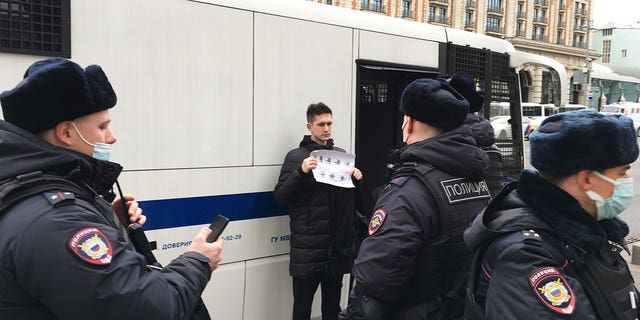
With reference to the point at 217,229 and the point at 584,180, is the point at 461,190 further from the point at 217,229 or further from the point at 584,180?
the point at 217,229

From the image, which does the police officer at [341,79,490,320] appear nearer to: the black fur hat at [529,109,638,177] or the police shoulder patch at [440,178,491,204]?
the police shoulder patch at [440,178,491,204]

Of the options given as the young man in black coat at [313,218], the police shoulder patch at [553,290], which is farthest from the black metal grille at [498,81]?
the police shoulder patch at [553,290]

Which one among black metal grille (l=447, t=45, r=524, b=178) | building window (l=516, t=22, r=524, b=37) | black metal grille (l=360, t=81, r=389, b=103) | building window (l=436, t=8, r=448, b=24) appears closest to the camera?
black metal grille (l=447, t=45, r=524, b=178)

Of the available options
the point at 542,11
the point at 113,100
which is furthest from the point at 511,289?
the point at 542,11

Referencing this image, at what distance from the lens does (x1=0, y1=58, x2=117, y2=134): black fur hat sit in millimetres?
1646

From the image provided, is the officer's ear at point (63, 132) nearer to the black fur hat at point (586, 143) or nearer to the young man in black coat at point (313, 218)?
the black fur hat at point (586, 143)

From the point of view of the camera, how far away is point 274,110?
141 inches

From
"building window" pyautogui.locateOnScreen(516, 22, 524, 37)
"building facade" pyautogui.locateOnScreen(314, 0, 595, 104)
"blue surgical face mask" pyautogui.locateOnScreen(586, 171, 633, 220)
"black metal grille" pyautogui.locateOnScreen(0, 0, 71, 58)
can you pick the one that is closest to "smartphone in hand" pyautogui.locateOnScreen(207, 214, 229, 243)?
"blue surgical face mask" pyautogui.locateOnScreen(586, 171, 633, 220)

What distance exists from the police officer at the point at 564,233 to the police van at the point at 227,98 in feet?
6.18

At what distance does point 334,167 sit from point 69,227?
7.78 feet

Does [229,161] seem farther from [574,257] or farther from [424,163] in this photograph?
[574,257]

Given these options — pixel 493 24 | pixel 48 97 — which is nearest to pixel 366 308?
pixel 48 97

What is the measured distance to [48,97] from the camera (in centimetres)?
166

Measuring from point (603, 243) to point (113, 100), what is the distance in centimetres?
168
